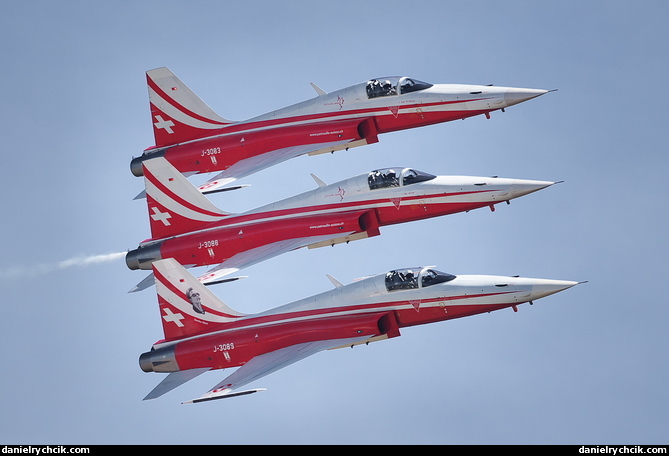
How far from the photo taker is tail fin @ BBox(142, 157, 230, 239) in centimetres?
5512

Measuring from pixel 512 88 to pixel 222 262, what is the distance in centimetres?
1187

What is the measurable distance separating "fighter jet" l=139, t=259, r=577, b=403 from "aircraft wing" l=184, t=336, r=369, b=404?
0.04 metres

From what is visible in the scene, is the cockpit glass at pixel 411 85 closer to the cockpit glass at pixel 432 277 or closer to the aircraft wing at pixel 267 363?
the cockpit glass at pixel 432 277

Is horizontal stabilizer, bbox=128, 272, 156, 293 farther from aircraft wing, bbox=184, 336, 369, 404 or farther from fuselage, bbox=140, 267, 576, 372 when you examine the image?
aircraft wing, bbox=184, 336, 369, 404

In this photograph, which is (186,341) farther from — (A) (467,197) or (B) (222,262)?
(A) (467,197)

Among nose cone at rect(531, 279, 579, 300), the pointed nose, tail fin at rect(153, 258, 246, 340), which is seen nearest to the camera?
nose cone at rect(531, 279, 579, 300)

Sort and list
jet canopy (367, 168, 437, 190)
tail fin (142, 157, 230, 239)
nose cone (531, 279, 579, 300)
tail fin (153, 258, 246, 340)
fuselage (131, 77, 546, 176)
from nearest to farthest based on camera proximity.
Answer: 1. nose cone (531, 279, 579, 300)
2. tail fin (153, 258, 246, 340)
3. tail fin (142, 157, 230, 239)
4. jet canopy (367, 168, 437, 190)
5. fuselage (131, 77, 546, 176)

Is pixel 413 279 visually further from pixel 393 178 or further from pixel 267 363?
pixel 393 178

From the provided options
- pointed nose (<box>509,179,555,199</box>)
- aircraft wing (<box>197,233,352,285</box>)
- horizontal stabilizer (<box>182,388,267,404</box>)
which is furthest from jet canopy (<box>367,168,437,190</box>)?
horizontal stabilizer (<box>182,388,267,404</box>)

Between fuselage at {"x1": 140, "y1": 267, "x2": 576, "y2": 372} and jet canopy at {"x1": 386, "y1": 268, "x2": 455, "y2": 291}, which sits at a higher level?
jet canopy at {"x1": 386, "y1": 268, "x2": 455, "y2": 291}

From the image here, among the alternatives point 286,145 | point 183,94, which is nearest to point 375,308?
point 286,145

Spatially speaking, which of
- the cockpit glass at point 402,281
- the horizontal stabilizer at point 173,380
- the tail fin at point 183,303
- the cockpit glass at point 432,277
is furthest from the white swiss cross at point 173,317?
the cockpit glass at point 432,277

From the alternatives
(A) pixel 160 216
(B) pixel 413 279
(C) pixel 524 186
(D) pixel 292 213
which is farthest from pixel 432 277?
(A) pixel 160 216

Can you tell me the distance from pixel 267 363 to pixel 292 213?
23.6 feet
